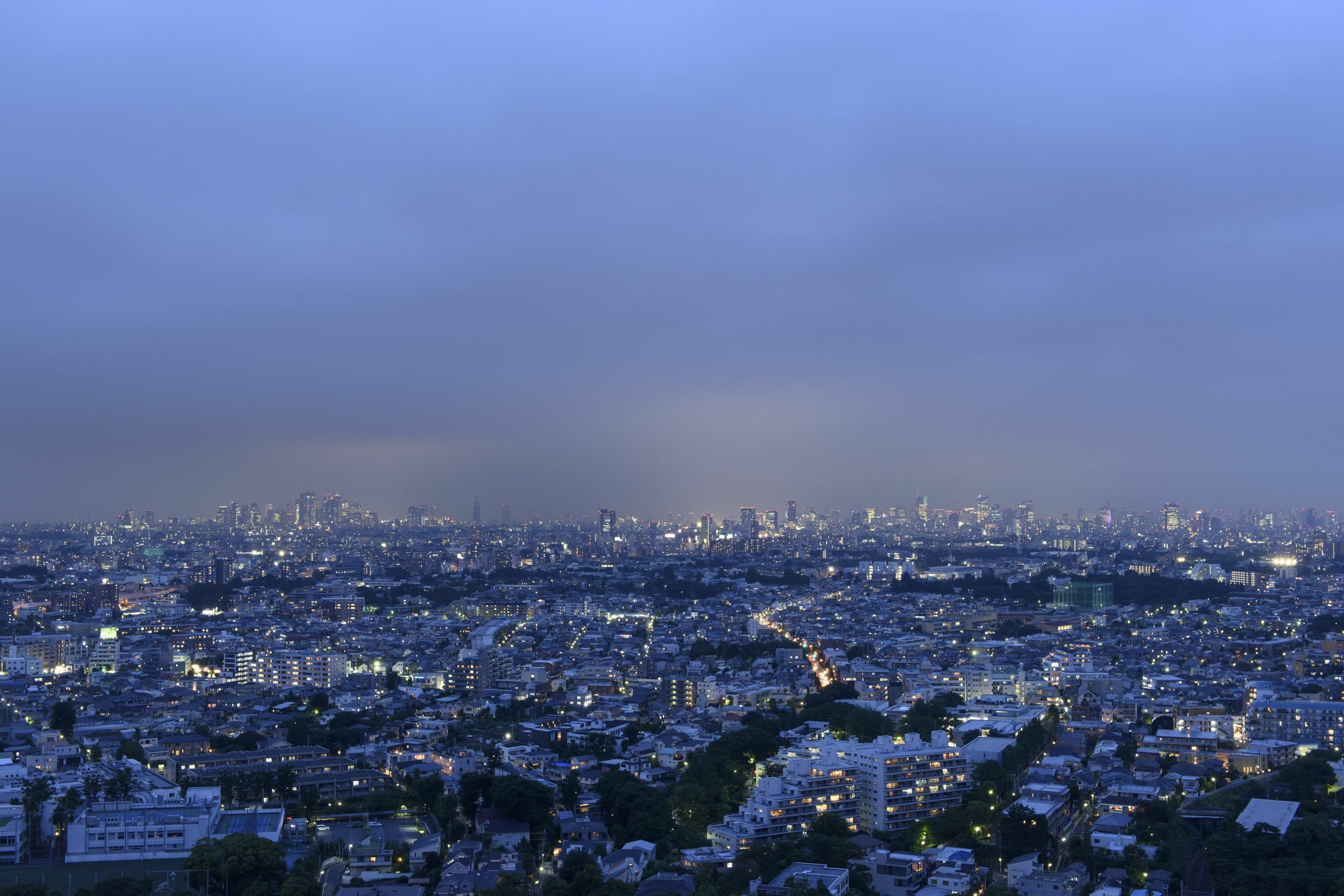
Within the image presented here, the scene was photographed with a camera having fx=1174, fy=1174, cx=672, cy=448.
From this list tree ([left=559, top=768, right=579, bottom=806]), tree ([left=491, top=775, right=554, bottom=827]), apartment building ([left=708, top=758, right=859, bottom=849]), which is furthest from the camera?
tree ([left=559, top=768, right=579, bottom=806])

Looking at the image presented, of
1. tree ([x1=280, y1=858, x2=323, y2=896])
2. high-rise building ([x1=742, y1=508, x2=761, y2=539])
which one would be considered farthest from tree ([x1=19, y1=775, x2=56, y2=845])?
high-rise building ([x1=742, y1=508, x2=761, y2=539])

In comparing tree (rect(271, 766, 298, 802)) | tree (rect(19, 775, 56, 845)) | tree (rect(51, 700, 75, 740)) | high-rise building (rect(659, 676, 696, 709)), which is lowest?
high-rise building (rect(659, 676, 696, 709))

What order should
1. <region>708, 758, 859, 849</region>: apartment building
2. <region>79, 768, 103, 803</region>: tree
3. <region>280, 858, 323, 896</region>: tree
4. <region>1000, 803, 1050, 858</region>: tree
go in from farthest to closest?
<region>79, 768, 103, 803</region>: tree
<region>708, 758, 859, 849</region>: apartment building
<region>1000, 803, 1050, 858</region>: tree
<region>280, 858, 323, 896</region>: tree

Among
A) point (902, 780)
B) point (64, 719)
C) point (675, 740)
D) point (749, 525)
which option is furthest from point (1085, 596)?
point (749, 525)

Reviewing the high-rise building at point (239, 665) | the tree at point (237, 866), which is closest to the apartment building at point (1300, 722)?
the tree at point (237, 866)

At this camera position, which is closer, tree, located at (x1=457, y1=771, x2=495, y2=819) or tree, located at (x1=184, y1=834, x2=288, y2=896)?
tree, located at (x1=184, y1=834, x2=288, y2=896)

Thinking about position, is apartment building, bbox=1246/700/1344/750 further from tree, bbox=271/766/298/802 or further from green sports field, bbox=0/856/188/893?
green sports field, bbox=0/856/188/893

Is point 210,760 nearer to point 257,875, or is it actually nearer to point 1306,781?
point 257,875

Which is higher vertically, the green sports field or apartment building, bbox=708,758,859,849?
apartment building, bbox=708,758,859,849

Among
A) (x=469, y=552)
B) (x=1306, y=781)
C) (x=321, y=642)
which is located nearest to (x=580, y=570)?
(x=469, y=552)
